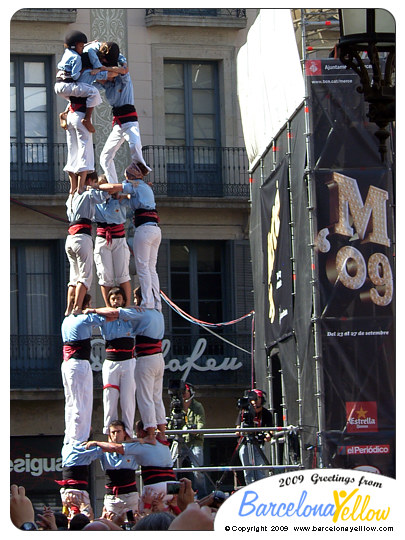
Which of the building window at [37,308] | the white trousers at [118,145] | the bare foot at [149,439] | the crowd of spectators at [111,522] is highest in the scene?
the white trousers at [118,145]

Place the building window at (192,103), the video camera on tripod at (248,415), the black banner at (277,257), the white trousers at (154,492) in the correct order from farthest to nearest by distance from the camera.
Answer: the black banner at (277,257) < the video camera on tripod at (248,415) < the building window at (192,103) < the white trousers at (154,492)

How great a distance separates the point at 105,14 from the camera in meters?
6.94

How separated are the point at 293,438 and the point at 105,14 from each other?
191 inches

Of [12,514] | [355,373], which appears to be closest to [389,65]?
[12,514]

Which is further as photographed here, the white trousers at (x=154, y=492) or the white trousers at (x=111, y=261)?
the white trousers at (x=111, y=261)

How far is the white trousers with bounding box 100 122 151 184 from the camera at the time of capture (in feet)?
26.4

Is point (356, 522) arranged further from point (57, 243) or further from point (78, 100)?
point (57, 243)

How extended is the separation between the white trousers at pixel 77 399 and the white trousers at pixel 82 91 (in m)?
1.50

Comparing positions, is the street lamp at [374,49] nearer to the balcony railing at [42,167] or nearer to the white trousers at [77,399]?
→ the white trousers at [77,399]

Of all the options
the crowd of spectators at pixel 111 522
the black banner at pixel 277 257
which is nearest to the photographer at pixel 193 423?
the black banner at pixel 277 257

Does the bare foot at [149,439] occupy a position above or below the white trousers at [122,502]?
above

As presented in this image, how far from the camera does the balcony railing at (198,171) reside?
379 inches

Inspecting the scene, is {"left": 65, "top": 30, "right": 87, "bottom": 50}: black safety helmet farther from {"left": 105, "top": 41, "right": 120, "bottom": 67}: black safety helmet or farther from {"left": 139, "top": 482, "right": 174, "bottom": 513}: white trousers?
{"left": 139, "top": 482, "right": 174, "bottom": 513}: white trousers

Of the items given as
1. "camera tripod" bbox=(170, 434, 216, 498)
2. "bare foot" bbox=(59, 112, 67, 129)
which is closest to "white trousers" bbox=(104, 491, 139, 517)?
"bare foot" bbox=(59, 112, 67, 129)
